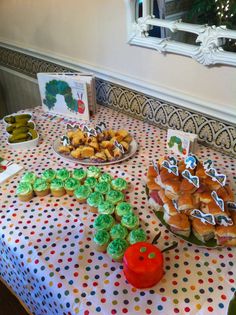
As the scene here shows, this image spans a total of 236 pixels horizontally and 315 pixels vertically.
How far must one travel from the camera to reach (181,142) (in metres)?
1.17

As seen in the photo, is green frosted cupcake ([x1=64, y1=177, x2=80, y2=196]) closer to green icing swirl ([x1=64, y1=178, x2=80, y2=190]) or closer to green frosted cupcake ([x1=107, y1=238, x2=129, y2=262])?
green icing swirl ([x1=64, y1=178, x2=80, y2=190])

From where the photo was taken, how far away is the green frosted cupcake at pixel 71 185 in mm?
997

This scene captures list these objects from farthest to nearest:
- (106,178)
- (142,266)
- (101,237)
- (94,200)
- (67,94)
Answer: (67,94) < (106,178) < (94,200) < (101,237) < (142,266)

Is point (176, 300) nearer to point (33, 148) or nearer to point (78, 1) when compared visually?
point (33, 148)

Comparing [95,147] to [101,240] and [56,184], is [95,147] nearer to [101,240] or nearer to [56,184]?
[56,184]

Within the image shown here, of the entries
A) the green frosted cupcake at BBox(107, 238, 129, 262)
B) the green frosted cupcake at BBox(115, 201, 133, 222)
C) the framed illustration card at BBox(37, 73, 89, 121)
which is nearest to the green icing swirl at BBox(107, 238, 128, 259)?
the green frosted cupcake at BBox(107, 238, 129, 262)

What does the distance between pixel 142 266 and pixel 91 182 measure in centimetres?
39

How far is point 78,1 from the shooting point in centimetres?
147

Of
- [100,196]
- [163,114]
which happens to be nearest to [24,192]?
[100,196]

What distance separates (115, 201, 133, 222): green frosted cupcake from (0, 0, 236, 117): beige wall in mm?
557

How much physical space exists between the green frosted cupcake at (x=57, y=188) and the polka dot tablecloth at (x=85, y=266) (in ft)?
0.07

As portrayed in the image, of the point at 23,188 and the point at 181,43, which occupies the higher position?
the point at 181,43

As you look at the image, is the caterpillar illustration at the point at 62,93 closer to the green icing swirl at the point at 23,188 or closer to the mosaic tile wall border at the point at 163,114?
the mosaic tile wall border at the point at 163,114

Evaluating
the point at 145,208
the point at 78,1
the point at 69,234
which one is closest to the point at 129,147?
the point at 145,208
